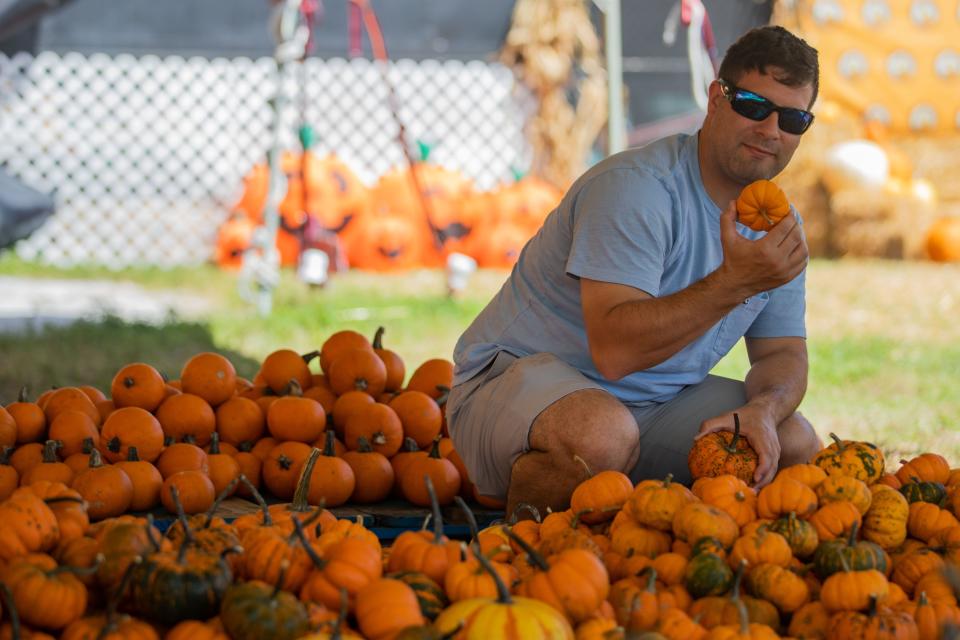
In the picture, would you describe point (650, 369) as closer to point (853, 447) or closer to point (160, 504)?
point (853, 447)

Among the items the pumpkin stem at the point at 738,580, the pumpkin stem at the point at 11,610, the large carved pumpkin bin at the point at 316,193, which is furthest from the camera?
the large carved pumpkin bin at the point at 316,193

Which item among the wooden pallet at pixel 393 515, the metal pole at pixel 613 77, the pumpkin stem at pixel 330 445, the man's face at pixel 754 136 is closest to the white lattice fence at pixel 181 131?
the metal pole at pixel 613 77

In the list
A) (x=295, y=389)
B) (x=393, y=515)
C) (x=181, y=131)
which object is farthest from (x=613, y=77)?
(x=181, y=131)

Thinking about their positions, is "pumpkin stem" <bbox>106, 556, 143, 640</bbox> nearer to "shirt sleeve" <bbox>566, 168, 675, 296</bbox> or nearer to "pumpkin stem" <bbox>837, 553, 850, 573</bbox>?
"pumpkin stem" <bbox>837, 553, 850, 573</bbox>

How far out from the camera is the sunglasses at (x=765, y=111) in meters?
3.11

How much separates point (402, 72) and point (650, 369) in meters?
9.01

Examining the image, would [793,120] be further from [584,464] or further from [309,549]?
[309,549]

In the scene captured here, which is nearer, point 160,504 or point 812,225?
point 160,504

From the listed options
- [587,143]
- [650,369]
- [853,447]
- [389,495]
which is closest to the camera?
[853,447]

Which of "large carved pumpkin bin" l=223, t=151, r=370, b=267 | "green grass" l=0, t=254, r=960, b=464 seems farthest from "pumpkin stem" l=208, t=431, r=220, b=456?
"large carved pumpkin bin" l=223, t=151, r=370, b=267

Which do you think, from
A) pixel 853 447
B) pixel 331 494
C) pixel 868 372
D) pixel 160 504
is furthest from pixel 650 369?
pixel 868 372

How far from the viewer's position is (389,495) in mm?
3912

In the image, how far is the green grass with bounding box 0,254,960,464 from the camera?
583 centimetres

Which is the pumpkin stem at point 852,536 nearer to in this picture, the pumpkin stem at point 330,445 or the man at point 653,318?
the man at point 653,318
